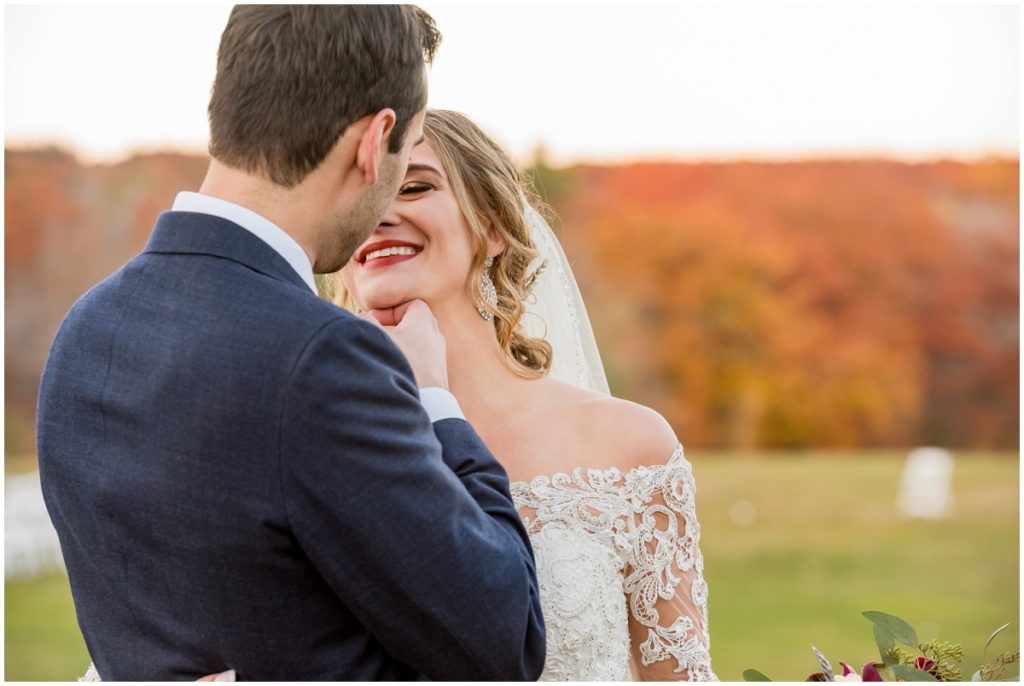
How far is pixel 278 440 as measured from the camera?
1.52 meters

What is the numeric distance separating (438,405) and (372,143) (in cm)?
50

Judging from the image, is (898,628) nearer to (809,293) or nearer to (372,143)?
(372,143)

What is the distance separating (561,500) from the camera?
2.71 meters

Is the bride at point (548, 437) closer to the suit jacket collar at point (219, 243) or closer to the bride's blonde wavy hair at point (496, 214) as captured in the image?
the bride's blonde wavy hair at point (496, 214)

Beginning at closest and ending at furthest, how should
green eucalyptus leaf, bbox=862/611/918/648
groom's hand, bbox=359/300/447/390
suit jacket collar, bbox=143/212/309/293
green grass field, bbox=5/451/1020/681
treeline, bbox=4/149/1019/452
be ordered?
suit jacket collar, bbox=143/212/309/293, green eucalyptus leaf, bbox=862/611/918/648, groom's hand, bbox=359/300/447/390, green grass field, bbox=5/451/1020/681, treeline, bbox=4/149/1019/452

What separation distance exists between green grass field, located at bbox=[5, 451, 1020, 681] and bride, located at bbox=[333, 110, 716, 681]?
30.2 feet

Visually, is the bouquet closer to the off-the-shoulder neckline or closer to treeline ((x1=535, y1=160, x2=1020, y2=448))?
the off-the-shoulder neckline

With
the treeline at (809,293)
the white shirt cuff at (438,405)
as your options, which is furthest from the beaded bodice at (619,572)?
the treeline at (809,293)

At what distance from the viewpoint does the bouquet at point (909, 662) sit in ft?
6.15

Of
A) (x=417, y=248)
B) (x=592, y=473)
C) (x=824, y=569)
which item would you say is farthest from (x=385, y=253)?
(x=824, y=569)

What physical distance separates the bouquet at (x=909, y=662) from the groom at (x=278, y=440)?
656mm

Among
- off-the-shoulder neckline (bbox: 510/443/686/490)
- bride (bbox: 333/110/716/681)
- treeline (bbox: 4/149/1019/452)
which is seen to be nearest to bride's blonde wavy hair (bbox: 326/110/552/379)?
bride (bbox: 333/110/716/681)

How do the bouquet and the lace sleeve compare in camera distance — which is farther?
the lace sleeve

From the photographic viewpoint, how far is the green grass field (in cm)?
1238
